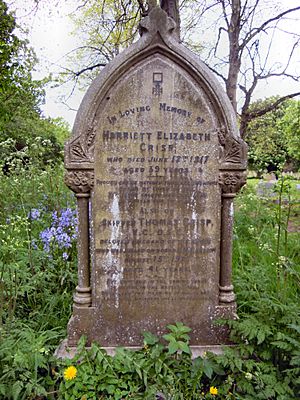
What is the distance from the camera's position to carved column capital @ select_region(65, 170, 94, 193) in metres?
2.88

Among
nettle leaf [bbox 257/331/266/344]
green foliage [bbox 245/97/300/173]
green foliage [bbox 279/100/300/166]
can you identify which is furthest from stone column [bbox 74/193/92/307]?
green foliage [bbox 279/100/300/166]

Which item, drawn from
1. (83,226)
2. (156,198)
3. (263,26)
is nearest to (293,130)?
(263,26)

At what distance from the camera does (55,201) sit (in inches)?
209

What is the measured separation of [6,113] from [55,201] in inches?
413

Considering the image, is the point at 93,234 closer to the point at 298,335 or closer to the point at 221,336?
the point at 221,336

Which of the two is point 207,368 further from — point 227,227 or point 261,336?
point 227,227

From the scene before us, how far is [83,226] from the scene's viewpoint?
2.98m

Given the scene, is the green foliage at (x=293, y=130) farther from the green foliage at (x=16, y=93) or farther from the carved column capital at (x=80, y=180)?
the carved column capital at (x=80, y=180)

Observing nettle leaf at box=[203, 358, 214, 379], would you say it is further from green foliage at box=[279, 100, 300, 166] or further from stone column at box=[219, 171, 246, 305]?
green foliage at box=[279, 100, 300, 166]

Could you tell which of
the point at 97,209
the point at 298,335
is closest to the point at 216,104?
the point at 97,209

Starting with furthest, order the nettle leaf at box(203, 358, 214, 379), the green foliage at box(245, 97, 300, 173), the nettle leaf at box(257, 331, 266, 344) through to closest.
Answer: the green foliage at box(245, 97, 300, 173)
the nettle leaf at box(203, 358, 214, 379)
the nettle leaf at box(257, 331, 266, 344)

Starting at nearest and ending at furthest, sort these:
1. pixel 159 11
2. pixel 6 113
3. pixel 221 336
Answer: pixel 159 11
pixel 221 336
pixel 6 113

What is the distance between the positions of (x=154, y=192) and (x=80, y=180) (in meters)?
0.59

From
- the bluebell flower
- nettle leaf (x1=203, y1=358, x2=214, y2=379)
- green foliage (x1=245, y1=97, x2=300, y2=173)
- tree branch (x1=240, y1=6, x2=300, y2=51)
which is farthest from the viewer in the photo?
green foliage (x1=245, y1=97, x2=300, y2=173)
